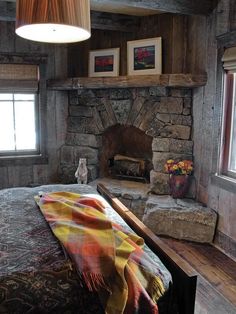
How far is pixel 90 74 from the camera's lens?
4223 millimetres

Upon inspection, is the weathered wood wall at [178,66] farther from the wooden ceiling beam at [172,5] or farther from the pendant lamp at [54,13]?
the pendant lamp at [54,13]

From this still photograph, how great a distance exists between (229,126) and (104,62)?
188 cm

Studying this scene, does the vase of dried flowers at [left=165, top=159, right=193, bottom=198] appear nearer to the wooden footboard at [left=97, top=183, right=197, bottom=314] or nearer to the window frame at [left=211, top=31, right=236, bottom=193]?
the window frame at [left=211, top=31, right=236, bottom=193]

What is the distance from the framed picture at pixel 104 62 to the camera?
13.3 feet

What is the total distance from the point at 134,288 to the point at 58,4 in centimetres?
139

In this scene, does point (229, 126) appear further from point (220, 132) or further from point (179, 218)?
point (179, 218)

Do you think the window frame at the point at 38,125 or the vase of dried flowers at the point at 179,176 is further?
the window frame at the point at 38,125

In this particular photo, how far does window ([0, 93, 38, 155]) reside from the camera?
13.6 feet

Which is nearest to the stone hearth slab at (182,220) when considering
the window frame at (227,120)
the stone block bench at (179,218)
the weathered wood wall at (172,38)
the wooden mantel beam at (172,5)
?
the stone block bench at (179,218)

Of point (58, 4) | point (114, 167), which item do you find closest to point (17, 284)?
point (58, 4)

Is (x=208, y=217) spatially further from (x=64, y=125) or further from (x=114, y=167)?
(x=64, y=125)

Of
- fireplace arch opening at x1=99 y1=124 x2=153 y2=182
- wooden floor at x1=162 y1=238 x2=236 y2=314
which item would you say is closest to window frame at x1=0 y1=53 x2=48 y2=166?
fireplace arch opening at x1=99 y1=124 x2=153 y2=182

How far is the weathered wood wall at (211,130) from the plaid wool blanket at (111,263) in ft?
5.72

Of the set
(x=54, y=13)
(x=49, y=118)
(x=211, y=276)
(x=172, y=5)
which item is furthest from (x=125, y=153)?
(x=54, y=13)
